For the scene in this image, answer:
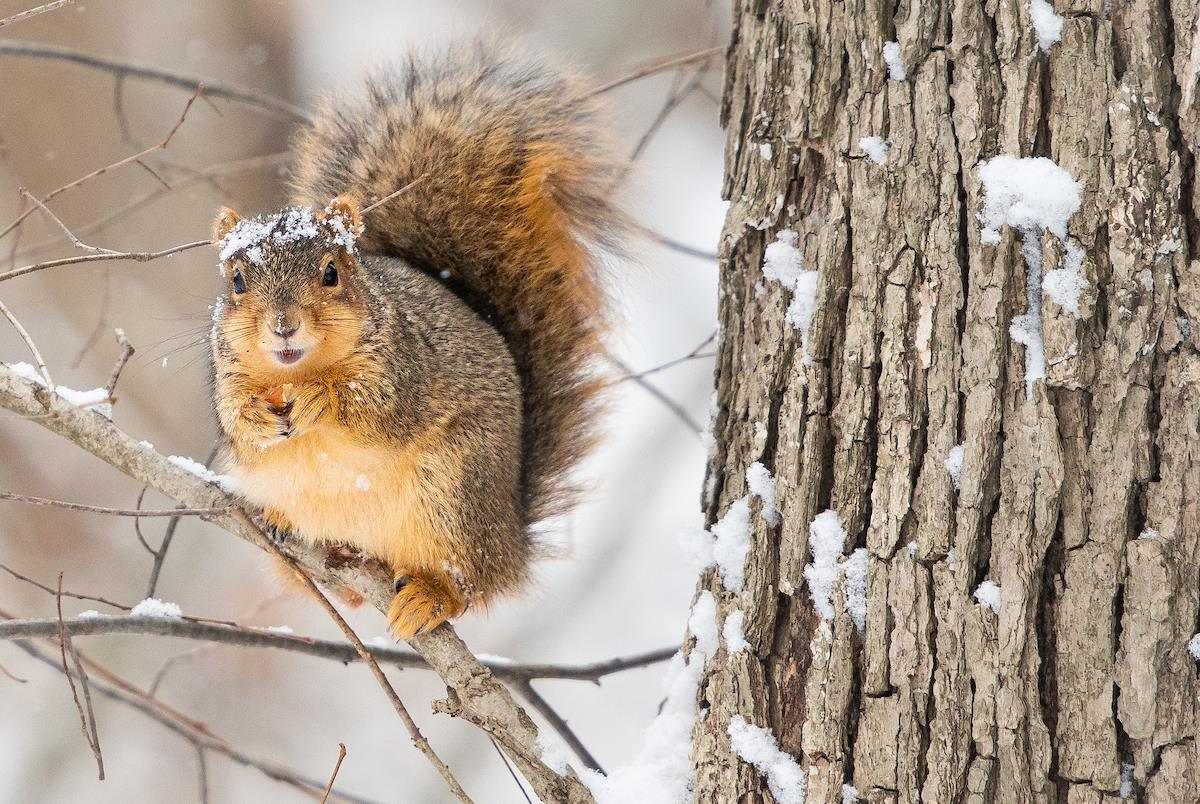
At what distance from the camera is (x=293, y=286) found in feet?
5.51

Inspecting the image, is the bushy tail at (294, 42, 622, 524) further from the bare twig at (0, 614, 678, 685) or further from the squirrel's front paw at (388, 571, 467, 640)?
the bare twig at (0, 614, 678, 685)

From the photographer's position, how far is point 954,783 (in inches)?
43.2

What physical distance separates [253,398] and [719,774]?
0.94 metres

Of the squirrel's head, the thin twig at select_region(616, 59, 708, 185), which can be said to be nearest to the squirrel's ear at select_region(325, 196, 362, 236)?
the squirrel's head

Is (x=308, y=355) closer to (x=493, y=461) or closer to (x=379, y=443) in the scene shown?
(x=379, y=443)

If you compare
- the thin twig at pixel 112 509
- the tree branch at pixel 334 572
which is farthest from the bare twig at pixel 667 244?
the thin twig at pixel 112 509

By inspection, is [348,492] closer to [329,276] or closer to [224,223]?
[329,276]

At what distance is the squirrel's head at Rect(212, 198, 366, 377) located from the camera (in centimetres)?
165

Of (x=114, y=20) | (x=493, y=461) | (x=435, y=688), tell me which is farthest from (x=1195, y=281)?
(x=435, y=688)

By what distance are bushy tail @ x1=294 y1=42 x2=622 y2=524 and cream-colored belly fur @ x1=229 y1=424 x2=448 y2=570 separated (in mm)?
319

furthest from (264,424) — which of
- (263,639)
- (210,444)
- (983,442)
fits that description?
(210,444)

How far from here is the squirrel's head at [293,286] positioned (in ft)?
5.41

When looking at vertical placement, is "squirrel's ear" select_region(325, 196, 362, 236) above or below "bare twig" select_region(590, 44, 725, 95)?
below

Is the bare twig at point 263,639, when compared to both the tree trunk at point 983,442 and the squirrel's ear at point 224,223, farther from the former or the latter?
the squirrel's ear at point 224,223
